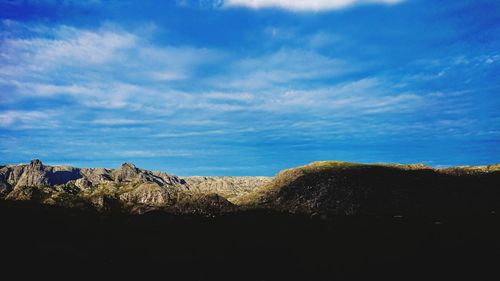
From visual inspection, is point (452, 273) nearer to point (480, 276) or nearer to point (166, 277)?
point (480, 276)

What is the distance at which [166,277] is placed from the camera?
181m

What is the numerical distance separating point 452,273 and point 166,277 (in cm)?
11526

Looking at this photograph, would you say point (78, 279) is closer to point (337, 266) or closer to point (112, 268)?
point (112, 268)

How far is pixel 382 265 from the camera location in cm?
18975

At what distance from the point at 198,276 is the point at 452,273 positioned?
102346mm

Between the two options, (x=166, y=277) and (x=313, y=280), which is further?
(x=166, y=277)

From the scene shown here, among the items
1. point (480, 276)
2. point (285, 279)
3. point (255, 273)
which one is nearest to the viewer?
point (480, 276)

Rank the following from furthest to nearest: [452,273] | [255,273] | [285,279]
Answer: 1. [255,273]
2. [285,279]
3. [452,273]

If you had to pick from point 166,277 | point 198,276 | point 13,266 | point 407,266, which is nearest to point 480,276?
point 407,266

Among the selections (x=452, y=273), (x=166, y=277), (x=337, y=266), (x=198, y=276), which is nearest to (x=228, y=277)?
(x=198, y=276)

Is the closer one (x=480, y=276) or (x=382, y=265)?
(x=480, y=276)

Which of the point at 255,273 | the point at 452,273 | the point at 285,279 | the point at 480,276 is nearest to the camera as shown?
the point at 480,276

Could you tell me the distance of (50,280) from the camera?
165 meters

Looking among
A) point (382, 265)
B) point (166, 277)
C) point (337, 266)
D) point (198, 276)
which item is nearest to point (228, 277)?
point (198, 276)
